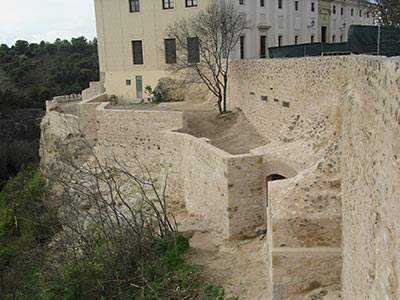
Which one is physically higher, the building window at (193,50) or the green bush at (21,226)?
the building window at (193,50)

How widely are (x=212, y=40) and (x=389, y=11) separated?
845cm

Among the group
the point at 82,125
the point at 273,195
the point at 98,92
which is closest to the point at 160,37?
the point at 98,92

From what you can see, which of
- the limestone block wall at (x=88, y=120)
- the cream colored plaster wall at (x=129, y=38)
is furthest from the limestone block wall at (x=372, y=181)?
the cream colored plaster wall at (x=129, y=38)

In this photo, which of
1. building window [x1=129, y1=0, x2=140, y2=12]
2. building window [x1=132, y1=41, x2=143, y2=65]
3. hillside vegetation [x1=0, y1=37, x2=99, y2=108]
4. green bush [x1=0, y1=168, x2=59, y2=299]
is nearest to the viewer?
green bush [x1=0, y1=168, x2=59, y2=299]

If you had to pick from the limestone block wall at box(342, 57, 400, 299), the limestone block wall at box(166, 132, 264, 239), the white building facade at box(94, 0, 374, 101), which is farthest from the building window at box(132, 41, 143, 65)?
the limestone block wall at box(342, 57, 400, 299)

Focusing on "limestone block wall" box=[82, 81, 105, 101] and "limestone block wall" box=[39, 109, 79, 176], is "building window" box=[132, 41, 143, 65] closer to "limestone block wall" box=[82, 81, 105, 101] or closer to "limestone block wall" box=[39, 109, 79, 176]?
"limestone block wall" box=[82, 81, 105, 101]

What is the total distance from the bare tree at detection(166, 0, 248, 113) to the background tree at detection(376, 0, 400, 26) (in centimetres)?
655

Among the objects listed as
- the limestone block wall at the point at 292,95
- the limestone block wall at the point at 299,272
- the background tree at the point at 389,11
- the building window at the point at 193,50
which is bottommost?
the limestone block wall at the point at 299,272

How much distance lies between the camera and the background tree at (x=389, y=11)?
18.4 metres

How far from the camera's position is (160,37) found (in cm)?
2283

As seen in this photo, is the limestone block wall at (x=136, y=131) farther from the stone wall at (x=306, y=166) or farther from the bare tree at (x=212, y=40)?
the bare tree at (x=212, y=40)

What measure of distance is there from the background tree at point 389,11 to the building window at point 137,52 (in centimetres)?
1248

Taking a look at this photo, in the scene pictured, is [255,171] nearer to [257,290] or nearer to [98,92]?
[257,290]

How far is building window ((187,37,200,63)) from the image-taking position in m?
19.4
